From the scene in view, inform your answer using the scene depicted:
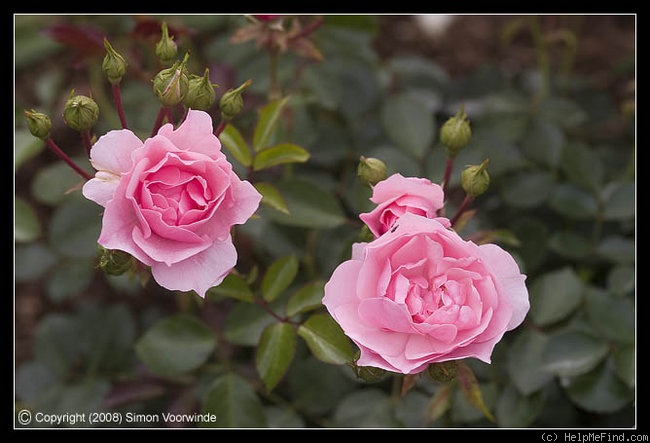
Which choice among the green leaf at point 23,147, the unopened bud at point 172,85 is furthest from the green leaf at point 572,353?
the green leaf at point 23,147

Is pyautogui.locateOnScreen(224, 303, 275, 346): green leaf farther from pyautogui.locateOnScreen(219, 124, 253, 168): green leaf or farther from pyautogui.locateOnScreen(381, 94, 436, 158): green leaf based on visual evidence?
pyautogui.locateOnScreen(381, 94, 436, 158): green leaf

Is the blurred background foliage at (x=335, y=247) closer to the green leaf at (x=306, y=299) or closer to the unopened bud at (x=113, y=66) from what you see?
the green leaf at (x=306, y=299)

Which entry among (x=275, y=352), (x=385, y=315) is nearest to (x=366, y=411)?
(x=275, y=352)

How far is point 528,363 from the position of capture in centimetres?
141

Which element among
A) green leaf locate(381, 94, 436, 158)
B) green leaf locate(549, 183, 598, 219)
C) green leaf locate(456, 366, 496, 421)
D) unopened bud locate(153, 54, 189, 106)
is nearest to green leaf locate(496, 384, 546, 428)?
green leaf locate(456, 366, 496, 421)

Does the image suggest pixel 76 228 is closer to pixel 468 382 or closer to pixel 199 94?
pixel 199 94

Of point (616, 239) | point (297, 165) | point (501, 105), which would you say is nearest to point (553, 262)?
point (616, 239)

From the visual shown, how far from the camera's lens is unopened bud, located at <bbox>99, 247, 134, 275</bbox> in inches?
38.5

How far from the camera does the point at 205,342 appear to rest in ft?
4.50

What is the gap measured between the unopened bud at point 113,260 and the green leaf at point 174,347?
1.33ft

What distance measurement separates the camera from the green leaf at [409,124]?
60.7 inches

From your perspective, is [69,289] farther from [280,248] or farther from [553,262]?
[553,262]

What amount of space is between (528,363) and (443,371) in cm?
50

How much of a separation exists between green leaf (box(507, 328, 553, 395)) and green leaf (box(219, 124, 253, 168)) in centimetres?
62
